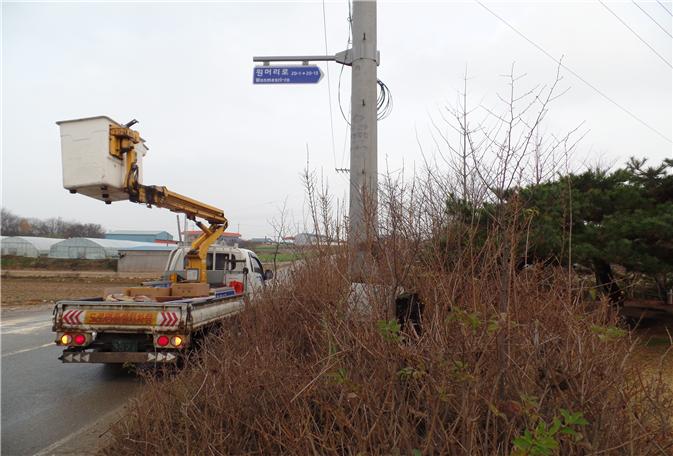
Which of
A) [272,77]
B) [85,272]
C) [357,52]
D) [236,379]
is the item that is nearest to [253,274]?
[272,77]

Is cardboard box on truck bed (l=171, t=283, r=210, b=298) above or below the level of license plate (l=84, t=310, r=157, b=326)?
above

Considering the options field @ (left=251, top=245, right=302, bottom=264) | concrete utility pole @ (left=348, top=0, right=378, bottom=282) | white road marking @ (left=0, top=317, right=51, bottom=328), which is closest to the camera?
concrete utility pole @ (left=348, top=0, right=378, bottom=282)

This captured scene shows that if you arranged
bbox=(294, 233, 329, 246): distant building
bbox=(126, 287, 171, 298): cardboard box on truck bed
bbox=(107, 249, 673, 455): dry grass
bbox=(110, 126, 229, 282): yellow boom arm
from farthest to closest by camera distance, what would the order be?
bbox=(126, 287, 171, 298): cardboard box on truck bed → bbox=(294, 233, 329, 246): distant building → bbox=(110, 126, 229, 282): yellow boom arm → bbox=(107, 249, 673, 455): dry grass

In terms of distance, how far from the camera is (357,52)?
658 centimetres

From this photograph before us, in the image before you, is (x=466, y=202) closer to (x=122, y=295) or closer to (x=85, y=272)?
(x=122, y=295)

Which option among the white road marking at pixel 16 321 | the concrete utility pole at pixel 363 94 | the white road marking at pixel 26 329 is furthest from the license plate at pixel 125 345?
the white road marking at pixel 16 321

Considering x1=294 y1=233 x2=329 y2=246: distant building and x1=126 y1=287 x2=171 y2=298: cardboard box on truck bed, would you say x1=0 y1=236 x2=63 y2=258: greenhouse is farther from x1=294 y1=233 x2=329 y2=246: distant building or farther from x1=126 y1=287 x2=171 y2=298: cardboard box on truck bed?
x1=294 y1=233 x2=329 y2=246: distant building

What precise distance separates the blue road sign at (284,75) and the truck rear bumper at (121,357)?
4850mm

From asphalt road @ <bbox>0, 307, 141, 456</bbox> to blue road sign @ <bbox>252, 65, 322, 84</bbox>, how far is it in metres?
5.39

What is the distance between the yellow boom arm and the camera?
5.69m

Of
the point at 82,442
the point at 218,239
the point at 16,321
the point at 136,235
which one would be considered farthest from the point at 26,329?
the point at 136,235

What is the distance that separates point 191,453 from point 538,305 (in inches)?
113

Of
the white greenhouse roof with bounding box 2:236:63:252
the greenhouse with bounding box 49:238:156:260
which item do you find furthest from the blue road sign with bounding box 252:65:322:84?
the white greenhouse roof with bounding box 2:236:63:252

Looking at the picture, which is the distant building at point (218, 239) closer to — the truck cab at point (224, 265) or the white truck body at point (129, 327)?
the truck cab at point (224, 265)
